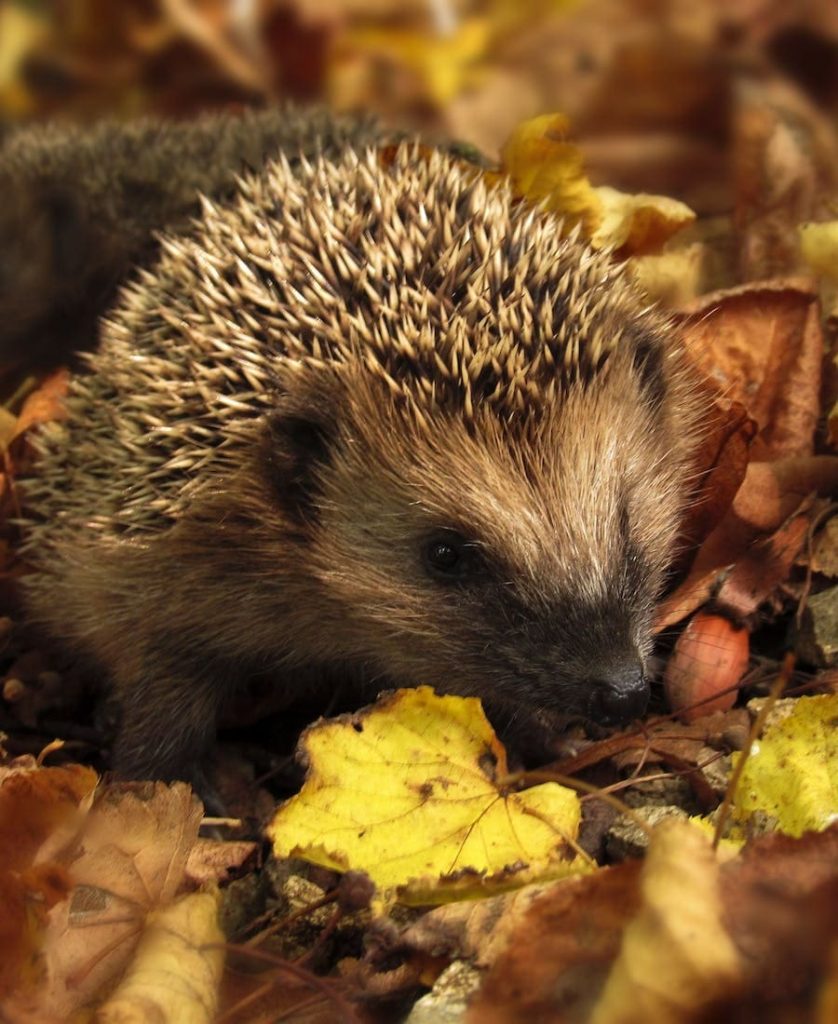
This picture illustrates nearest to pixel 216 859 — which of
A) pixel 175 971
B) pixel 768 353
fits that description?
pixel 175 971

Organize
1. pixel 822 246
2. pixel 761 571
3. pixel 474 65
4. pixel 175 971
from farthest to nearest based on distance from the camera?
pixel 474 65
pixel 822 246
pixel 761 571
pixel 175 971

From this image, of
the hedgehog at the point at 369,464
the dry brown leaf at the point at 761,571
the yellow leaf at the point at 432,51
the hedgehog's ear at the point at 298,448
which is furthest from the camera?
the yellow leaf at the point at 432,51

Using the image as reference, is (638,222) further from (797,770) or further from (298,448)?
(797,770)

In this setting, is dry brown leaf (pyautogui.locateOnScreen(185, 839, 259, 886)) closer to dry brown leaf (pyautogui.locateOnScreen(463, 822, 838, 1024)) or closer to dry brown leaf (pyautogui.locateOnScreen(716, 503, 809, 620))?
dry brown leaf (pyautogui.locateOnScreen(463, 822, 838, 1024))

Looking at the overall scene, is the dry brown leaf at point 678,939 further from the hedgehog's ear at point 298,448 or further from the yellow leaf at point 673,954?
the hedgehog's ear at point 298,448

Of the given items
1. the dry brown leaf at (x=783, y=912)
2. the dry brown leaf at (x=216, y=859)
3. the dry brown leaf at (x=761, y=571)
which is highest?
the dry brown leaf at (x=761, y=571)

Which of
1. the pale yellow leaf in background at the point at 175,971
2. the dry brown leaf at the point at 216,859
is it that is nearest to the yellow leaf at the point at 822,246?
the dry brown leaf at the point at 216,859

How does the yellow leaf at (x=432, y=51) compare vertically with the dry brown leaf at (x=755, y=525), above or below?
above
